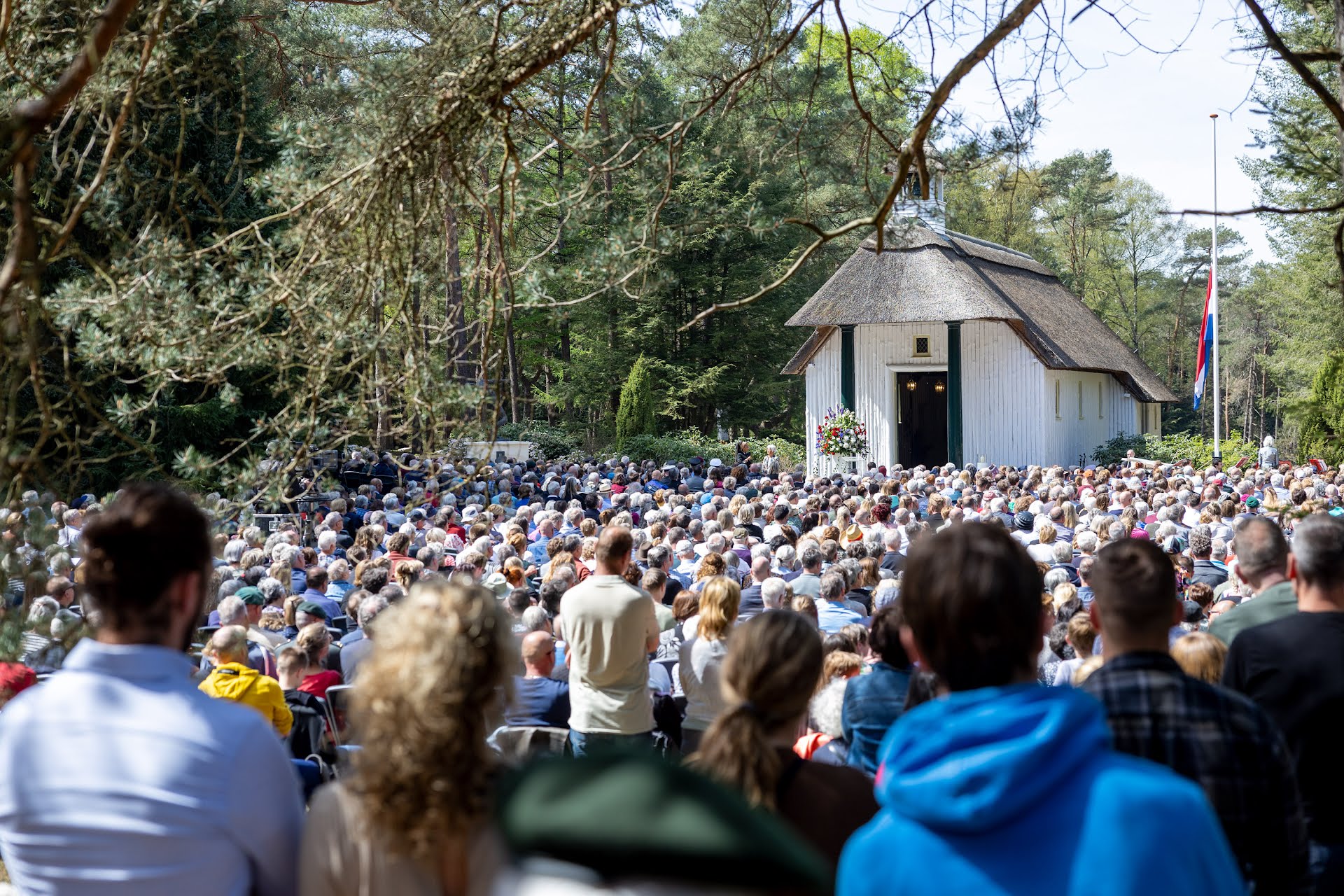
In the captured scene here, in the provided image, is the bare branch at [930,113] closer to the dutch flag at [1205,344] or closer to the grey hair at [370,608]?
the grey hair at [370,608]

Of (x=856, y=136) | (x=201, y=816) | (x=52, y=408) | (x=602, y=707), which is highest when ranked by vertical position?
(x=856, y=136)

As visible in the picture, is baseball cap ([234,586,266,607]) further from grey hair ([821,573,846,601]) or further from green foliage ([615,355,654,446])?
green foliage ([615,355,654,446])

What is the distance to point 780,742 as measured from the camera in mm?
2844

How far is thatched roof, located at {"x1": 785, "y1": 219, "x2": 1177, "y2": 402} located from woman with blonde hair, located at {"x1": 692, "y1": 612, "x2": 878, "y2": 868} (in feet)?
91.3

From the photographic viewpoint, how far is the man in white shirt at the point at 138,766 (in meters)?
2.13

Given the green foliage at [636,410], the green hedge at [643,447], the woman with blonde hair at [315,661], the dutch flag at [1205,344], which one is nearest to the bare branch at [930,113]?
the woman with blonde hair at [315,661]

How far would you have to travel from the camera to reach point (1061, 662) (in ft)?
21.3

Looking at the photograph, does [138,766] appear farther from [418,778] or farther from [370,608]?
[370,608]

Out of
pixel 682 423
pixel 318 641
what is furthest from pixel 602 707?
pixel 682 423

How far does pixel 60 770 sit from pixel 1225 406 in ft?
218

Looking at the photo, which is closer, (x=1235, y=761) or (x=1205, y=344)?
(x=1235, y=761)

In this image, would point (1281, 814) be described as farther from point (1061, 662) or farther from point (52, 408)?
point (1061, 662)

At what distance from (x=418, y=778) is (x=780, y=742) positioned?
3.78 feet

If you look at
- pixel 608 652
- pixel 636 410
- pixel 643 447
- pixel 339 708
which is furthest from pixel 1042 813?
pixel 636 410
